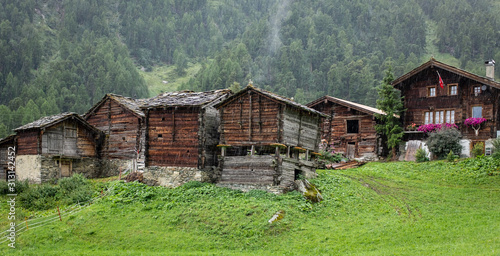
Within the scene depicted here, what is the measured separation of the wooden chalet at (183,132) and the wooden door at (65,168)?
10328 millimetres

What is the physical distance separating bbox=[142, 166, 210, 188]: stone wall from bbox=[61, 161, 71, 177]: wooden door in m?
10.2

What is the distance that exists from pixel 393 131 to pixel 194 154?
21312 millimetres

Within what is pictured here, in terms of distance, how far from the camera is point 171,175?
30.8 meters

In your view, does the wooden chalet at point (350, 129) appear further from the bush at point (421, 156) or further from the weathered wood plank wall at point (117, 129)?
the weathered wood plank wall at point (117, 129)

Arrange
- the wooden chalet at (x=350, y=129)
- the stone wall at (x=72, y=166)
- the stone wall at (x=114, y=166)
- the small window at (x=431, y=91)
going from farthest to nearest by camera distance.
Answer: the wooden chalet at (x=350, y=129) → the small window at (x=431, y=91) → the stone wall at (x=114, y=166) → the stone wall at (x=72, y=166)

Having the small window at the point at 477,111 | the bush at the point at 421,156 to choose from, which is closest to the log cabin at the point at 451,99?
the small window at the point at 477,111

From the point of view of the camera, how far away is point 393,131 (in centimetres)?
4266

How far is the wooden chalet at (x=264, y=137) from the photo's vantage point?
92.1 feet

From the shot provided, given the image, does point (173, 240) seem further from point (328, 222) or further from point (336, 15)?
point (336, 15)

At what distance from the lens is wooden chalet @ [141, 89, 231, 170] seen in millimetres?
30750

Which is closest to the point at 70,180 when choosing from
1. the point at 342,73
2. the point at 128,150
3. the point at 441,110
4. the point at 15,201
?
the point at 15,201

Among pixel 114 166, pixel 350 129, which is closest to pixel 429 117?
pixel 350 129

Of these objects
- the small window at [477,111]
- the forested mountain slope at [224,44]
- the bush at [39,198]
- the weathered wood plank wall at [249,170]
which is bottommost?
the bush at [39,198]

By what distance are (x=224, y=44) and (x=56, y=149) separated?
146 metres
